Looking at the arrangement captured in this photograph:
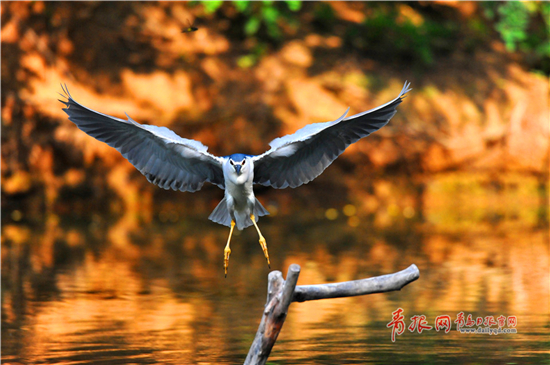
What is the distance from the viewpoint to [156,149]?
568cm

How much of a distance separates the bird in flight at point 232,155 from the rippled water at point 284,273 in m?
1.34

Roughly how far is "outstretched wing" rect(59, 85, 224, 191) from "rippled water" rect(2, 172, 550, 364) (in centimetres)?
148

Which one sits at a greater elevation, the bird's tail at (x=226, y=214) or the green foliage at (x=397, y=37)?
the green foliage at (x=397, y=37)

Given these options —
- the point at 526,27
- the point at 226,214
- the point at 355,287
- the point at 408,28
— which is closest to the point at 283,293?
the point at 355,287

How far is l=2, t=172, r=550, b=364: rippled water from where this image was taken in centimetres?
591

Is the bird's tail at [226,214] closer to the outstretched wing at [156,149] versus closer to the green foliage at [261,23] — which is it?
the outstretched wing at [156,149]

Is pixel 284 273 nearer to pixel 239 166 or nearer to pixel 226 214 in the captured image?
pixel 226 214

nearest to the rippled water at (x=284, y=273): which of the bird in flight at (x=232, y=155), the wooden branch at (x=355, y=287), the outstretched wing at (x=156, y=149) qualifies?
the wooden branch at (x=355, y=287)

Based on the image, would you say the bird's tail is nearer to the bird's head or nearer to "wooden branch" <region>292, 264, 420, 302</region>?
the bird's head

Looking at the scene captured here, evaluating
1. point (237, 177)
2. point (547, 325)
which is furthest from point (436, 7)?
point (237, 177)

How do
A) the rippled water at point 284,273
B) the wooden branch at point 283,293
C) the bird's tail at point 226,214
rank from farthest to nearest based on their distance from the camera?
the rippled water at point 284,273 < the bird's tail at point 226,214 < the wooden branch at point 283,293

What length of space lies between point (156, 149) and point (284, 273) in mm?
3476

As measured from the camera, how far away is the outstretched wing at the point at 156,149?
5395 millimetres

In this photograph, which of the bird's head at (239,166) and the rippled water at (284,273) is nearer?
the bird's head at (239,166)
